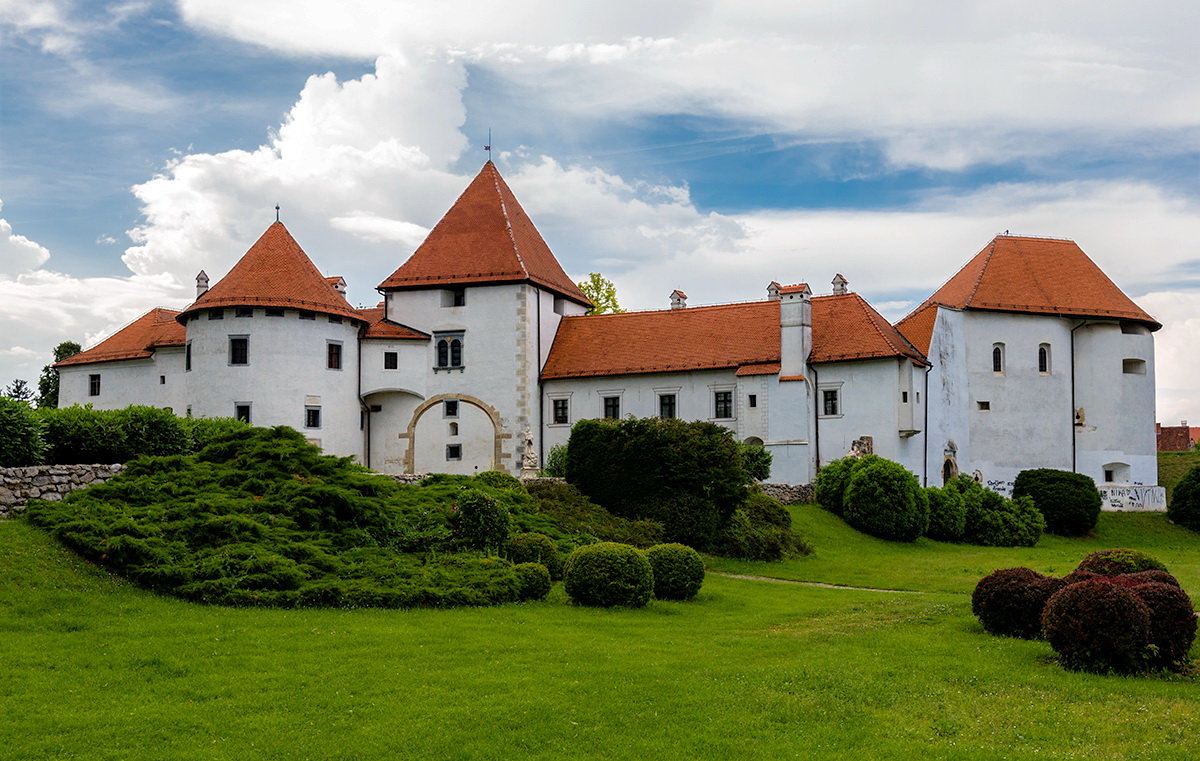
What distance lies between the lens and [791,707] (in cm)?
1066

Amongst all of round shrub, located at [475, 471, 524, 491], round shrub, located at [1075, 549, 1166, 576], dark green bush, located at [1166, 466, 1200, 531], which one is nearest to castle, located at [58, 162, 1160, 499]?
dark green bush, located at [1166, 466, 1200, 531]

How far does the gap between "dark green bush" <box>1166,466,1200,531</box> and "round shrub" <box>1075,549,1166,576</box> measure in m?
34.3

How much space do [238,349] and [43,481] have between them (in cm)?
2037

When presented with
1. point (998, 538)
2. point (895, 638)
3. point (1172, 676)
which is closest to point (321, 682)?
point (895, 638)

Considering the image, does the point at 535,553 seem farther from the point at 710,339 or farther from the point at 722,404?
the point at 710,339

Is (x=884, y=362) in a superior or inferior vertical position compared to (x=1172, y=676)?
superior

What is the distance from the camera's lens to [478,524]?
20.0m

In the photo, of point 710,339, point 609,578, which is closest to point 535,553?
point 609,578

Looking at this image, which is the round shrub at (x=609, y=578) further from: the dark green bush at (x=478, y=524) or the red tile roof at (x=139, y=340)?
the red tile roof at (x=139, y=340)

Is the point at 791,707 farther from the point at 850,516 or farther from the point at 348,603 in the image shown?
the point at 850,516

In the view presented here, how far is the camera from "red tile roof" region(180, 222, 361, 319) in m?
38.9

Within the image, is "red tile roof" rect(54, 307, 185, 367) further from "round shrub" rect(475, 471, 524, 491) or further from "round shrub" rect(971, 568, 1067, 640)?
"round shrub" rect(971, 568, 1067, 640)

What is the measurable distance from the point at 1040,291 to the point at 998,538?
16.1m

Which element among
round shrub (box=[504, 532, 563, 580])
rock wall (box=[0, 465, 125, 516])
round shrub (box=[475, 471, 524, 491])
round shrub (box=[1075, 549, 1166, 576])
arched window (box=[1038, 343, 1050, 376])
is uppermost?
arched window (box=[1038, 343, 1050, 376])
